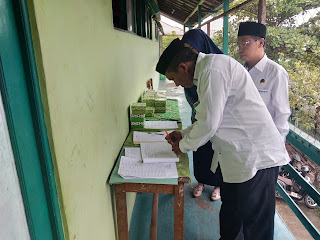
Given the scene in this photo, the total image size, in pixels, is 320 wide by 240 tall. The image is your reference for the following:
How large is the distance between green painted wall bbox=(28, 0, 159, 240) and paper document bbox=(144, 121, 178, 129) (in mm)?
698

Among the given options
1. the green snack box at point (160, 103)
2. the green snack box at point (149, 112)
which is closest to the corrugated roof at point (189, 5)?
the green snack box at point (160, 103)

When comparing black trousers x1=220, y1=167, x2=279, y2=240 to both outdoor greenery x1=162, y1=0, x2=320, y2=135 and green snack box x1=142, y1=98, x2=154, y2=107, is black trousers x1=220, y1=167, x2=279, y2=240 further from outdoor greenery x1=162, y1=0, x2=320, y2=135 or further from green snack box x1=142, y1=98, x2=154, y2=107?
outdoor greenery x1=162, y1=0, x2=320, y2=135

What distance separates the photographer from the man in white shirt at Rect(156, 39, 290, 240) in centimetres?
117

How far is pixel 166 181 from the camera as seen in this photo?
1.41 meters

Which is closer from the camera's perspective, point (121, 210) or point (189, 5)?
point (121, 210)

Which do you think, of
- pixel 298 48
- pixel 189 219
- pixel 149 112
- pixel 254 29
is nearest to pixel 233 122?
pixel 254 29

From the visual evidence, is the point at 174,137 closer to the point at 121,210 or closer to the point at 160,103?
the point at 121,210

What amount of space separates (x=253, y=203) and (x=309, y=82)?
13.9ft

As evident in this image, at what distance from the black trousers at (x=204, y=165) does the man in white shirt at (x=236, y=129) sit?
2.40 feet

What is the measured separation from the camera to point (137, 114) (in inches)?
88.4

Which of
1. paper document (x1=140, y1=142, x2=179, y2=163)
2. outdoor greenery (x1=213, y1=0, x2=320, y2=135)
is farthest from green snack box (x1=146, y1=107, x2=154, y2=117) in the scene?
outdoor greenery (x1=213, y1=0, x2=320, y2=135)

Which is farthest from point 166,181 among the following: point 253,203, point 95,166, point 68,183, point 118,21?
point 118,21

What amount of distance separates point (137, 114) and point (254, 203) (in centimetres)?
128

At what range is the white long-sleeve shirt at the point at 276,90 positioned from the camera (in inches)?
64.8
